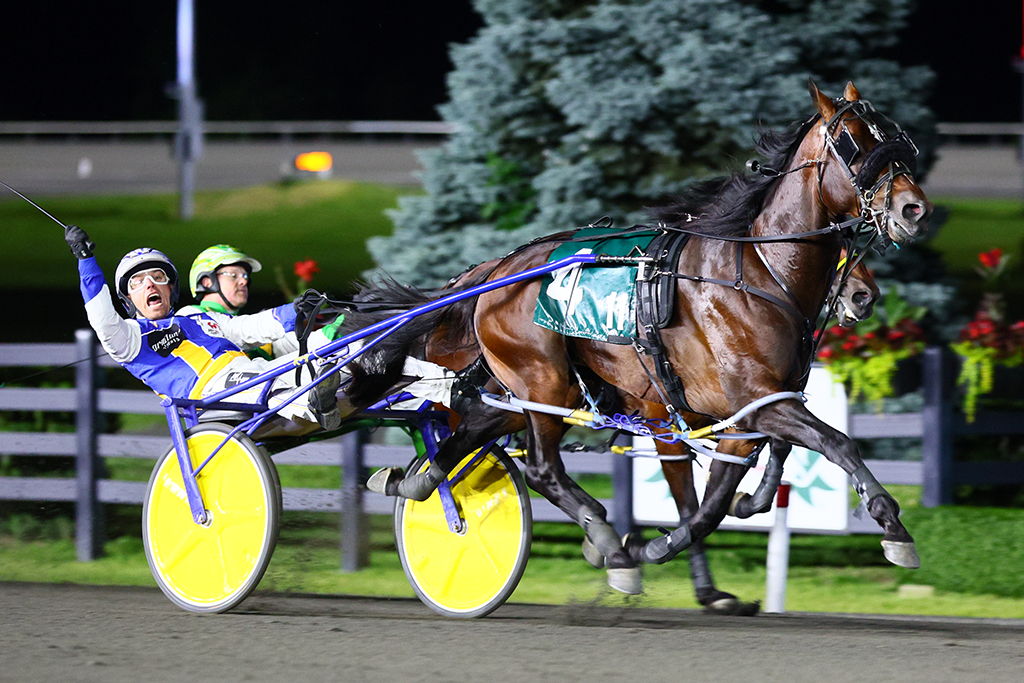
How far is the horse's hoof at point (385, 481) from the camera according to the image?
236 inches

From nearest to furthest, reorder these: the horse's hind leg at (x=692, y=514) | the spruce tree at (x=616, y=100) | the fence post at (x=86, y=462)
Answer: the horse's hind leg at (x=692, y=514)
the fence post at (x=86, y=462)
the spruce tree at (x=616, y=100)

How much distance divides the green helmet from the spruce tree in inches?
87.8

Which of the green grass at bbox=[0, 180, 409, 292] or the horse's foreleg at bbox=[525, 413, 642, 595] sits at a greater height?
the green grass at bbox=[0, 180, 409, 292]

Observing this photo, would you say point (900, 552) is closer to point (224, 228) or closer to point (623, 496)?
point (623, 496)

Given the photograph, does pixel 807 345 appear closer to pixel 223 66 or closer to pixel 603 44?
pixel 603 44

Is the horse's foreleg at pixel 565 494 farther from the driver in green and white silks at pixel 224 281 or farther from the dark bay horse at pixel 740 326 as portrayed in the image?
the driver in green and white silks at pixel 224 281

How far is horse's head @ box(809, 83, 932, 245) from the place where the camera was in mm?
4828

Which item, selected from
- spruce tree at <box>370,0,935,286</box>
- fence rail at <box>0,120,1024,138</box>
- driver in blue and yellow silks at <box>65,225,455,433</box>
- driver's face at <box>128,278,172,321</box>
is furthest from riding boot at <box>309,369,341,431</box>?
fence rail at <box>0,120,1024,138</box>

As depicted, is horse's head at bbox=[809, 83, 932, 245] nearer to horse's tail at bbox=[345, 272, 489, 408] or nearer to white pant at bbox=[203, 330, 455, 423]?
horse's tail at bbox=[345, 272, 489, 408]

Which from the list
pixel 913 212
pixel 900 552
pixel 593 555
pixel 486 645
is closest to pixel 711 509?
pixel 593 555

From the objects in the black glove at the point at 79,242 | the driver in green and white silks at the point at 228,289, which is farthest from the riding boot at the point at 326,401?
the black glove at the point at 79,242

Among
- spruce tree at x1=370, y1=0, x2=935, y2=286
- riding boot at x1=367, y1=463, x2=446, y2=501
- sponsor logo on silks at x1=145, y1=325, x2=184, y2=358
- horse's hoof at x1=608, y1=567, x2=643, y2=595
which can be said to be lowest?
horse's hoof at x1=608, y1=567, x2=643, y2=595

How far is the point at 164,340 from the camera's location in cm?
592

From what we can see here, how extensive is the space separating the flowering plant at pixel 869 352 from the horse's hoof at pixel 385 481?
7.71 feet
